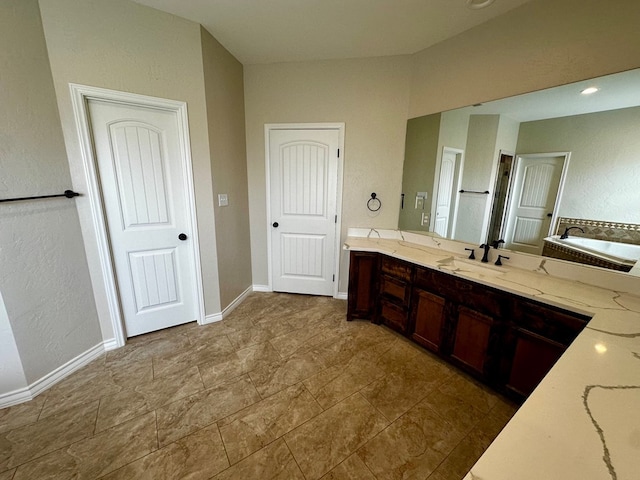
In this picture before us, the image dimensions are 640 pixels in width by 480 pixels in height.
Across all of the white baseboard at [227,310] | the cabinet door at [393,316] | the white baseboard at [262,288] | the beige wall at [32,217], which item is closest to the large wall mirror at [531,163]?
the cabinet door at [393,316]

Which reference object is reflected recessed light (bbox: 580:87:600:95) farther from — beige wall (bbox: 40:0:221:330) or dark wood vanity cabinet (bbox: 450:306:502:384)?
beige wall (bbox: 40:0:221:330)

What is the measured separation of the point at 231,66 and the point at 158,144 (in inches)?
46.0

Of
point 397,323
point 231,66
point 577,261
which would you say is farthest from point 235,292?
point 577,261

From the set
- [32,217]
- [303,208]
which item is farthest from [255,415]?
[303,208]

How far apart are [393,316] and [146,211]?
2452mm

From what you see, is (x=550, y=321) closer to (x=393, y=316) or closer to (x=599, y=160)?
(x=599, y=160)

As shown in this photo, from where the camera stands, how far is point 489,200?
7.01ft

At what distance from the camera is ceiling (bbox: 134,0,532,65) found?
1.88 meters

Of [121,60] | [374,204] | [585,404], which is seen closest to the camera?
[585,404]

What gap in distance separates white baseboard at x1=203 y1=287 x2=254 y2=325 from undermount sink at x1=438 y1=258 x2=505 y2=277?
7.19 ft

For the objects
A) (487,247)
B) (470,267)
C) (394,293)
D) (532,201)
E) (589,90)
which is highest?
(589,90)

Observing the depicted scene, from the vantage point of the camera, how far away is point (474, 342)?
184 centimetres

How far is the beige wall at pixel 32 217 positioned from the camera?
157 cm

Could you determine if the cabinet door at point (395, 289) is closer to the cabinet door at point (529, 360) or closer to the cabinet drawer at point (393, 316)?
the cabinet drawer at point (393, 316)
